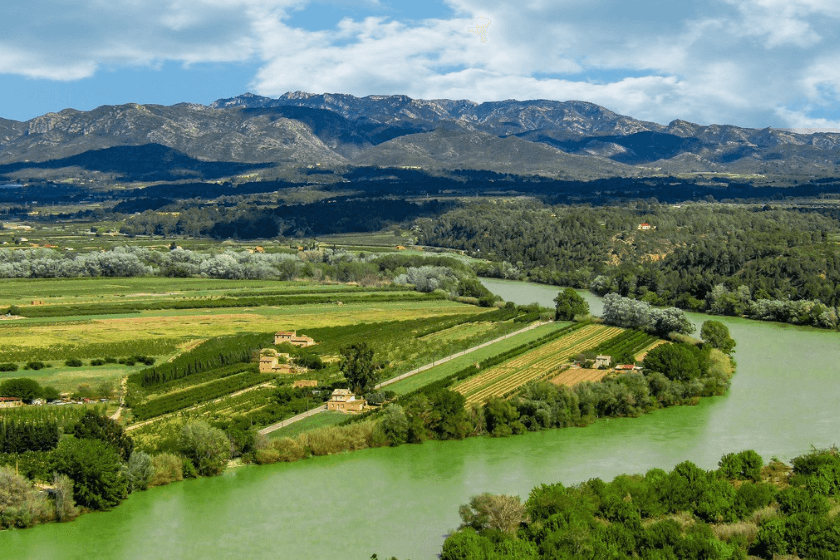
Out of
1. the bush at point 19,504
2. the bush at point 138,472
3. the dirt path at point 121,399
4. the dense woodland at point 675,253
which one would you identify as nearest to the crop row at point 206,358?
the dirt path at point 121,399

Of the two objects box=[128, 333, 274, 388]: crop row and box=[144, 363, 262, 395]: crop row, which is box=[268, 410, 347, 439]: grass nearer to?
box=[144, 363, 262, 395]: crop row

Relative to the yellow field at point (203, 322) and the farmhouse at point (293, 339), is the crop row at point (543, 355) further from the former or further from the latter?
the yellow field at point (203, 322)

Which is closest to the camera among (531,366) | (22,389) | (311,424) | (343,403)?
(311,424)

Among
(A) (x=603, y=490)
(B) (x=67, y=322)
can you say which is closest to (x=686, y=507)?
(A) (x=603, y=490)

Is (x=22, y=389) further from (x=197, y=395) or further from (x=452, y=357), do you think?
(x=452, y=357)

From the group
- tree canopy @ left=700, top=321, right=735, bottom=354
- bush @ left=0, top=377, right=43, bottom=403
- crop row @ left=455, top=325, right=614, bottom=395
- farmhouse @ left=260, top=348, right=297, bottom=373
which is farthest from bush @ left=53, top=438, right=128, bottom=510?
tree canopy @ left=700, top=321, right=735, bottom=354

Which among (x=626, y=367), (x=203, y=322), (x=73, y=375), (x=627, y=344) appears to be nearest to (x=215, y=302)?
(x=203, y=322)

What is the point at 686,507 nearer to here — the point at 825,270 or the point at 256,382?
the point at 256,382
